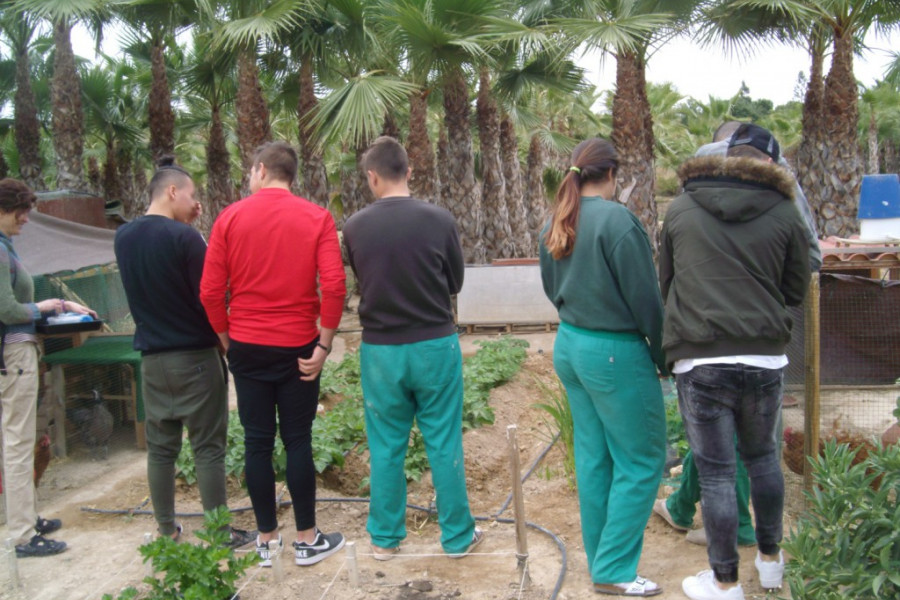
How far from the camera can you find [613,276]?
301 centimetres

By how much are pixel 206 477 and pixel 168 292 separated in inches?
34.8

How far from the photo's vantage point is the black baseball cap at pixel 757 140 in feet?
9.84

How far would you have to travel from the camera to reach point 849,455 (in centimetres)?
263

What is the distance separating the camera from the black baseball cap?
9.84 feet

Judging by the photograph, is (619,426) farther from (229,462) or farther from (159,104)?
(159,104)

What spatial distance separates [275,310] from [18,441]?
1595 mm

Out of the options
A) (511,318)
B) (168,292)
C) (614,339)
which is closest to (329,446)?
(168,292)

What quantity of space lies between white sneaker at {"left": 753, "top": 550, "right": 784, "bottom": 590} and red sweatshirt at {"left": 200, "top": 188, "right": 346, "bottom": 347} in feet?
6.48

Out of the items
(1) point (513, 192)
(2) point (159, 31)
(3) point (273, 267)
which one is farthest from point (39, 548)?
(1) point (513, 192)

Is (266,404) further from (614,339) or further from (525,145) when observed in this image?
(525,145)

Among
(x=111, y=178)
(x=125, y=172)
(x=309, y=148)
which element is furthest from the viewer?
(x=125, y=172)

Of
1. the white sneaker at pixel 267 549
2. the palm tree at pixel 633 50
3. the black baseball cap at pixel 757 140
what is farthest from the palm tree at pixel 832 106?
the white sneaker at pixel 267 549

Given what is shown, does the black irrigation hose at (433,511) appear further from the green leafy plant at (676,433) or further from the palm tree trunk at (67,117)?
the palm tree trunk at (67,117)

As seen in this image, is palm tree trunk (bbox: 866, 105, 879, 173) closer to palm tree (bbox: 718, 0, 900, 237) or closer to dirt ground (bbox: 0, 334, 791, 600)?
palm tree (bbox: 718, 0, 900, 237)
